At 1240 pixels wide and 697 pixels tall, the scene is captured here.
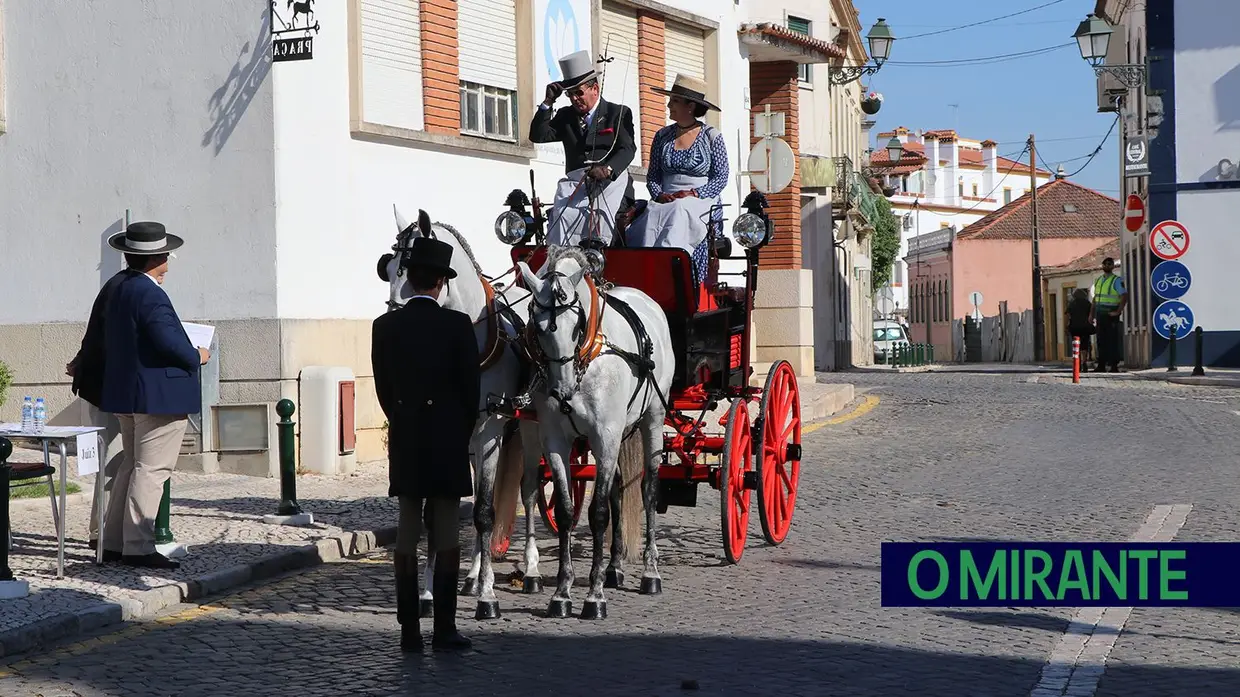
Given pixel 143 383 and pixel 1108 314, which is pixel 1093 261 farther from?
pixel 143 383

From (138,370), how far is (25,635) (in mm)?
2204

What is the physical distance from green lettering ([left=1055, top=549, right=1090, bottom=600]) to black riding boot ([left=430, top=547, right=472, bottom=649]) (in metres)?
Result: 2.90

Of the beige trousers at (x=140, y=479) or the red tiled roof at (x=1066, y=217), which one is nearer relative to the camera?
the beige trousers at (x=140, y=479)

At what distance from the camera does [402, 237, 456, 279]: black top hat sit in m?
7.07

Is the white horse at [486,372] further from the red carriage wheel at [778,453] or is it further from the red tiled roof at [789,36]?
the red tiled roof at [789,36]

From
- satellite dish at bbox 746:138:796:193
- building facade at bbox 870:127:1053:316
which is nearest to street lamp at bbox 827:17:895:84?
satellite dish at bbox 746:138:796:193

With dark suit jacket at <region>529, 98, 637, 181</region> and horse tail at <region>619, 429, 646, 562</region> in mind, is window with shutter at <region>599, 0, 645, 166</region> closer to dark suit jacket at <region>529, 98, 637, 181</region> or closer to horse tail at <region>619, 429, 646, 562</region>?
dark suit jacket at <region>529, 98, 637, 181</region>

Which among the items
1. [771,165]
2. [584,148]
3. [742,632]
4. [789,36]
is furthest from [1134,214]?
[742,632]

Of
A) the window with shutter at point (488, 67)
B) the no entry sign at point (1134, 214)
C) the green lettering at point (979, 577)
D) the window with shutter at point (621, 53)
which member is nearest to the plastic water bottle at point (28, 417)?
the green lettering at point (979, 577)

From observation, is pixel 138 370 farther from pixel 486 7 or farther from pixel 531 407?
pixel 486 7

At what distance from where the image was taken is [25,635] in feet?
23.7

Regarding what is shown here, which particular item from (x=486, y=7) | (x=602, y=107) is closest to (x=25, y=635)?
(x=602, y=107)

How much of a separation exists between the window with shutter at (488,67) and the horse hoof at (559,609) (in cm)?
982

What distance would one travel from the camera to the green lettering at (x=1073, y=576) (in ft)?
16.5
